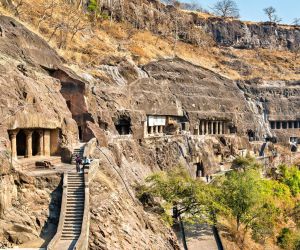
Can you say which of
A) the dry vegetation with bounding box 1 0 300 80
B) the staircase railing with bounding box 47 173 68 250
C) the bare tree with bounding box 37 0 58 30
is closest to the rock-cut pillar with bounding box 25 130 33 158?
the staircase railing with bounding box 47 173 68 250

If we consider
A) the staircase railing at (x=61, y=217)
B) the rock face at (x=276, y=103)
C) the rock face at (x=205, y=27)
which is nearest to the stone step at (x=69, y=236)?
the staircase railing at (x=61, y=217)

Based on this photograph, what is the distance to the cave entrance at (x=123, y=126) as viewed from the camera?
112 ft

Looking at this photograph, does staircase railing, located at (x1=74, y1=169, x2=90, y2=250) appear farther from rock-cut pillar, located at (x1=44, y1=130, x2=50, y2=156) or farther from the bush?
the bush

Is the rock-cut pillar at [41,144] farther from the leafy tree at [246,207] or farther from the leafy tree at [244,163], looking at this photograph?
the leafy tree at [244,163]

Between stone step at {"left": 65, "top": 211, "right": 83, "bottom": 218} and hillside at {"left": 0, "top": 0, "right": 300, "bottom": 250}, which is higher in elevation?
hillside at {"left": 0, "top": 0, "right": 300, "bottom": 250}

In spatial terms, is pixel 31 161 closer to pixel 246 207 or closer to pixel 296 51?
pixel 246 207

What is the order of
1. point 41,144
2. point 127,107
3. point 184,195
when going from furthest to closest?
point 127,107 < point 184,195 < point 41,144

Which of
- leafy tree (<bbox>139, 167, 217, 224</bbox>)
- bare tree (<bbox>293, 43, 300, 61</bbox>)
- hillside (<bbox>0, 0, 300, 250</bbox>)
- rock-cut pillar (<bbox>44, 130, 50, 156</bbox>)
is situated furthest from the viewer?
bare tree (<bbox>293, 43, 300, 61</bbox>)

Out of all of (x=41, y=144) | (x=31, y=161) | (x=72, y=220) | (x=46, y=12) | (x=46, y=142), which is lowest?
(x=72, y=220)

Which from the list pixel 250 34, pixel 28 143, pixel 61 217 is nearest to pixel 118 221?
pixel 61 217

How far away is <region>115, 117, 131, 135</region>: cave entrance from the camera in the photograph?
112 ft

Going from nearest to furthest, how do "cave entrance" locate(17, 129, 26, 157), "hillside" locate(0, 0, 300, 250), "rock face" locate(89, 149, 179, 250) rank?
"rock face" locate(89, 149, 179, 250), "hillside" locate(0, 0, 300, 250), "cave entrance" locate(17, 129, 26, 157)

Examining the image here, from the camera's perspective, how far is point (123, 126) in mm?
34531

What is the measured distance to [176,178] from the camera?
87.9 ft
